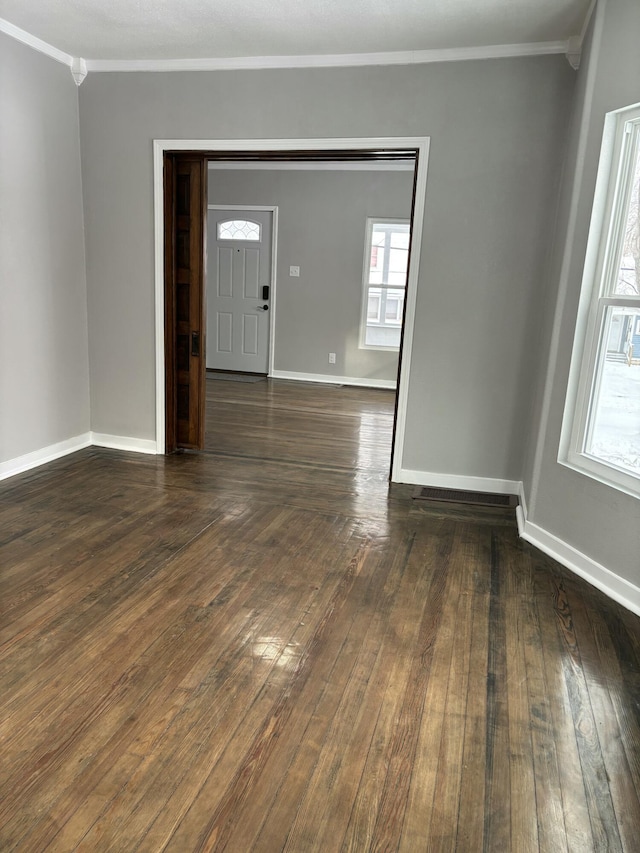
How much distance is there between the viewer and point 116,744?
6.11 feet

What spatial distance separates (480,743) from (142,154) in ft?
13.8

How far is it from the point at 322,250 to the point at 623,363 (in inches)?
219

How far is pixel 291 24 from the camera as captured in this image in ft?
11.6

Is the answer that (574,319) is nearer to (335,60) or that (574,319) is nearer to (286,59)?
(335,60)

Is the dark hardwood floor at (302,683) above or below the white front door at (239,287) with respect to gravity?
below

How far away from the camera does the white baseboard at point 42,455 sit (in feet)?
13.8

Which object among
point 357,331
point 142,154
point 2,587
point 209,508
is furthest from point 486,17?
point 357,331

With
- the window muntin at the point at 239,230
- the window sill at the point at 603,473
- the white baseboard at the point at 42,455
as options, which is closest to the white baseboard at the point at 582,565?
the window sill at the point at 603,473

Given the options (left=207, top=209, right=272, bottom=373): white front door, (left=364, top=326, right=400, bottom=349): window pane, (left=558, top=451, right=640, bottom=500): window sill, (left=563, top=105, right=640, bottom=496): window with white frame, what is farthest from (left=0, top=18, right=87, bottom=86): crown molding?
(left=364, top=326, right=400, bottom=349): window pane

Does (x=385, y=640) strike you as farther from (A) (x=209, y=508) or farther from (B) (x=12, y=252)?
(B) (x=12, y=252)

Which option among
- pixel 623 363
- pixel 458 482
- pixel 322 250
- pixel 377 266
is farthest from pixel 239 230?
pixel 623 363

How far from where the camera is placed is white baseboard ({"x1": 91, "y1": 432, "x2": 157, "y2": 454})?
16.0ft

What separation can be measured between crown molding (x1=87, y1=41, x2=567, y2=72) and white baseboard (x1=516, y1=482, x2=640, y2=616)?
8.79ft

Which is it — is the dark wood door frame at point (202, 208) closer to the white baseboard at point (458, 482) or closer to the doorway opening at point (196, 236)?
the doorway opening at point (196, 236)
